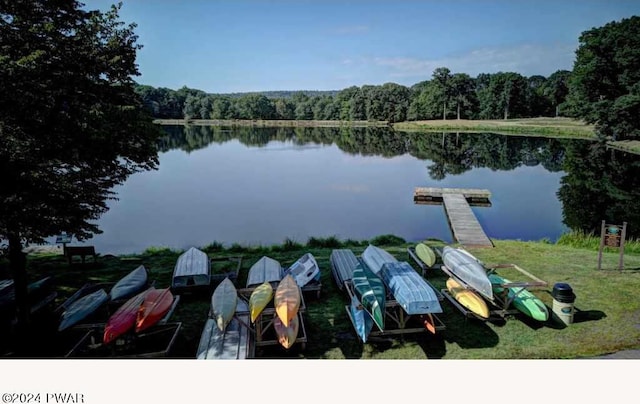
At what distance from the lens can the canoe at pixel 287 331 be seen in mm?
4352

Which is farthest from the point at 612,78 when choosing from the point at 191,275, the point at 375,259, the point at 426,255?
the point at 191,275

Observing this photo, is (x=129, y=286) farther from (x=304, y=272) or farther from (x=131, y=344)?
(x=304, y=272)

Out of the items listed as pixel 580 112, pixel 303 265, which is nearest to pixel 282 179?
pixel 303 265

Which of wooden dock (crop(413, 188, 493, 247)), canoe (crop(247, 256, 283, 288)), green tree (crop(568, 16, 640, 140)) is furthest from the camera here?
green tree (crop(568, 16, 640, 140))

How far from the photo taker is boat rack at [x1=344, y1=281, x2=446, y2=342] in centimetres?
464

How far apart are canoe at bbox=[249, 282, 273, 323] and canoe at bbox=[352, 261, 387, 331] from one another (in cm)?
112

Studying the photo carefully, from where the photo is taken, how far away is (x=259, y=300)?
15.4 ft

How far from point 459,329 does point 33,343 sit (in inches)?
203

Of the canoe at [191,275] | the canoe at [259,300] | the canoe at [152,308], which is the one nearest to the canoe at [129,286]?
the canoe at [191,275]

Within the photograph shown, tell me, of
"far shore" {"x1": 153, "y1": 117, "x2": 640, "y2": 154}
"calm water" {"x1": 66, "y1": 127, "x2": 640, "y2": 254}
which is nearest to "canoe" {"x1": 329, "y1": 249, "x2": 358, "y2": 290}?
"calm water" {"x1": 66, "y1": 127, "x2": 640, "y2": 254}

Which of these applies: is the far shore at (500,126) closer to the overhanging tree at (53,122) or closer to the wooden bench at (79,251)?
the wooden bench at (79,251)

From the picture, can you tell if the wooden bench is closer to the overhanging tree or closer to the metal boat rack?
the overhanging tree
